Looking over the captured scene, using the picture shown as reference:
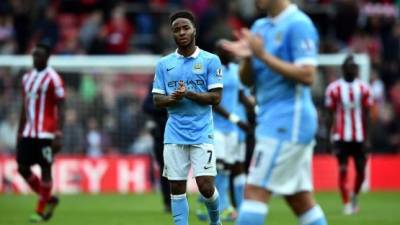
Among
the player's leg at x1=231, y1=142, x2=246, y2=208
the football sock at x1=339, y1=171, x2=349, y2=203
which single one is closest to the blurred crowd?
the football sock at x1=339, y1=171, x2=349, y2=203

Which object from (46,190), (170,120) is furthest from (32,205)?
(170,120)

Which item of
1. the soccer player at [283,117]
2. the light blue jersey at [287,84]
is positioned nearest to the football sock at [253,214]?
the soccer player at [283,117]

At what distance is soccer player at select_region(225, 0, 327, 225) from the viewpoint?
7969mm

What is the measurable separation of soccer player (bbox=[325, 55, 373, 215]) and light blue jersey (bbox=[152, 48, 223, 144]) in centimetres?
645

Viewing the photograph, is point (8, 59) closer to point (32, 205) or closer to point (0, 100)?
point (0, 100)

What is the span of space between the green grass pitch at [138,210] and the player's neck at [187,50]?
11.5 ft

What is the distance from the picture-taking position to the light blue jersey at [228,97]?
49.1 ft

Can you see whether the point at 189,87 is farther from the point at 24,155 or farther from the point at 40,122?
the point at 24,155

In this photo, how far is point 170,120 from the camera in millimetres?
10875

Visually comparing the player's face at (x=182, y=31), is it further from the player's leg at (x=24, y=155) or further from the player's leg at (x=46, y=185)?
the player's leg at (x=24, y=155)

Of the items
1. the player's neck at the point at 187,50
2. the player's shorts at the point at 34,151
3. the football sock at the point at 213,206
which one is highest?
the player's neck at the point at 187,50

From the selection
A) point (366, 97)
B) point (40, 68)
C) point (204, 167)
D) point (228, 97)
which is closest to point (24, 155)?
point (40, 68)

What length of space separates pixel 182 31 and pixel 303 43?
3.00 m

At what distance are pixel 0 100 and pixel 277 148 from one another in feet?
52.8
